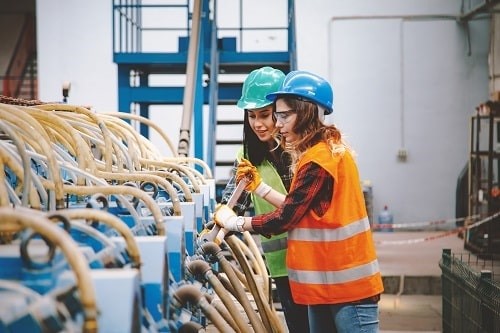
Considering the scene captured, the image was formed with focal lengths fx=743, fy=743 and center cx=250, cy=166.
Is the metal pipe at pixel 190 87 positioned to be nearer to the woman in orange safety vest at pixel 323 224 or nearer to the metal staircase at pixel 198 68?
the metal staircase at pixel 198 68

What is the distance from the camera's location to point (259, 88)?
3443 millimetres

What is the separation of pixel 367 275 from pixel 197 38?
421cm

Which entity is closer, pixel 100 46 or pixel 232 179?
pixel 232 179

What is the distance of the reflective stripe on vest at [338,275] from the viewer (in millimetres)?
2621

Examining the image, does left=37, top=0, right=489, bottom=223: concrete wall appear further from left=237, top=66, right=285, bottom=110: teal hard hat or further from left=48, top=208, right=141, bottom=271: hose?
left=48, top=208, right=141, bottom=271: hose

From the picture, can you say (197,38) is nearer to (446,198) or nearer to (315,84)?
(315,84)

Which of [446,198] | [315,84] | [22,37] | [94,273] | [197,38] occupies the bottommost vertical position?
[446,198]

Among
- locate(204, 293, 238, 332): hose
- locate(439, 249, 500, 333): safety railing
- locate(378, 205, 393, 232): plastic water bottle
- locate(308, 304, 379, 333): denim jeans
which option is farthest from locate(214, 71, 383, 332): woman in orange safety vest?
locate(378, 205, 393, 232): plastic water bottle

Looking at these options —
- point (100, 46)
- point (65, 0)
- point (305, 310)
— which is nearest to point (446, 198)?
point (100, 46)

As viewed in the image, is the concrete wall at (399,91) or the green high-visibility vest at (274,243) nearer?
the green high-visibility vest at (274,243)

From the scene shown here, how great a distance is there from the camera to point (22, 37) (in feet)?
44.9

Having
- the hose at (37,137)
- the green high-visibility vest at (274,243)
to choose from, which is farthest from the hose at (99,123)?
the green high-visibility vest at (274,243)

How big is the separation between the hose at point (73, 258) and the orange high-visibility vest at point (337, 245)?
146 cm

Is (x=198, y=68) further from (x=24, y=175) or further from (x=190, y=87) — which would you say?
(x=24, y=175)
